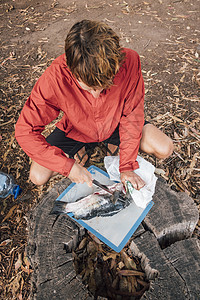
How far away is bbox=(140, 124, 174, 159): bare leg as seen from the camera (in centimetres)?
227

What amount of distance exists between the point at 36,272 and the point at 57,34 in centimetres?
478

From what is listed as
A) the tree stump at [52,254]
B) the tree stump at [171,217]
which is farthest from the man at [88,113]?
→ the tree stump at [52,254]

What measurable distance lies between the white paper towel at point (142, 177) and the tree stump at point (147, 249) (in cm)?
10

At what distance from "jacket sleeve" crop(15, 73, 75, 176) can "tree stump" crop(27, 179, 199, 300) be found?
34 centimetres

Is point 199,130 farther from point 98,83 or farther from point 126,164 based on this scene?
point 98,83

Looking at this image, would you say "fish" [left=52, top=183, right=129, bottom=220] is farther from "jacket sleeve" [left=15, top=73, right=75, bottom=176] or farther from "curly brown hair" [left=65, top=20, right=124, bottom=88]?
"curly brown hair" [left=65, top=20, right=124, bottom=88]

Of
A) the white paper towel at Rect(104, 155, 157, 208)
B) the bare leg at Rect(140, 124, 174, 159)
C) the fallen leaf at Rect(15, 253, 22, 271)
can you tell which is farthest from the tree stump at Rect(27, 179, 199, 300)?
the fallen leaf at Rect(15, 253, 22, 271)

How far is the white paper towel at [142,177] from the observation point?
1928 millimetres

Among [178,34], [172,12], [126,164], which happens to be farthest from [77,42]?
[172,12]

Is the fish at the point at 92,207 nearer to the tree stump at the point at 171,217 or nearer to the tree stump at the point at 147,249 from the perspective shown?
the tree stump at the point at 147,249

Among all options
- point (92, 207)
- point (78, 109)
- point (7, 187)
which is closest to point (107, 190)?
point (92, 207)

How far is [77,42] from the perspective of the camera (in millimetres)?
1393

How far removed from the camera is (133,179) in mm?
2033

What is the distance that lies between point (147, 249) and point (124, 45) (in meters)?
3.94
